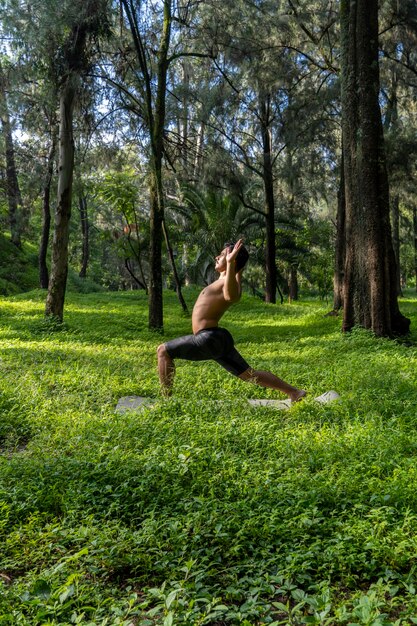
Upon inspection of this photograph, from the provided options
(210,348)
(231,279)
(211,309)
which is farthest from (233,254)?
(210,348)

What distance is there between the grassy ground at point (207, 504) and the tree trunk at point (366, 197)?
3428 mm

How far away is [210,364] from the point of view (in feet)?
27.7

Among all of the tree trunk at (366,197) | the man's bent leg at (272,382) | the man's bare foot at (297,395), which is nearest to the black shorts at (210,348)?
the man's bent leg at (272,382)

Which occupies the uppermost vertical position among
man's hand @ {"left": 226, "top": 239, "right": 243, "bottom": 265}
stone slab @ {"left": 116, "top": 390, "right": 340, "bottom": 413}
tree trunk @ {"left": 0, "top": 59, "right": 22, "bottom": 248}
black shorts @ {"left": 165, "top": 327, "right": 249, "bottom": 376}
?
tree trunk @ {"left": 0, "top": 59, "right": 22, "bottom": 248}

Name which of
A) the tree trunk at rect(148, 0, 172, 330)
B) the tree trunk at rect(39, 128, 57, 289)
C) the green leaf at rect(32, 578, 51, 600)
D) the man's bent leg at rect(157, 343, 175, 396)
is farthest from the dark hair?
the tree trunk at rect(39, 128, 57, 289)

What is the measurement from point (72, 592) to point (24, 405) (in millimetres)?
3507

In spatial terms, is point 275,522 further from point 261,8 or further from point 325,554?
point 261,8

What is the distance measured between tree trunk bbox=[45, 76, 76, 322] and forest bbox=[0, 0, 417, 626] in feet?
0.17

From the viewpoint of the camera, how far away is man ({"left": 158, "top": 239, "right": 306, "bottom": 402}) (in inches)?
224

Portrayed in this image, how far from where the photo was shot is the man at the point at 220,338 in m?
5.68

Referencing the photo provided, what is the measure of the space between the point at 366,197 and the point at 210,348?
5.59 metres

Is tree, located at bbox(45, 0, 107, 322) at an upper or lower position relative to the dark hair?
upper

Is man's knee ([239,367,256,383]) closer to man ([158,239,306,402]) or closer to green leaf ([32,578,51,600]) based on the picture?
man ([158,239,306,402])

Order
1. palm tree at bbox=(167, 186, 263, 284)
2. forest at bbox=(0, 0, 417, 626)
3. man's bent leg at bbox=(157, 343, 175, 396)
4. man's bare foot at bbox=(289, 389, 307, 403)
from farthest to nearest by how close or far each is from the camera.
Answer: palm tree at bbox=(167, 186, 263, 284)
man's bent leg at bbox=(157, 343, 175, 396)
man's bare foot at bbox=(289, 389, 307, 403)
forest at bbox=(0, 0, 417, 626)
